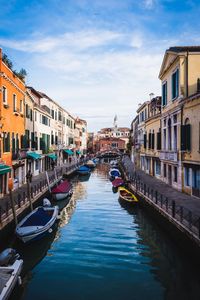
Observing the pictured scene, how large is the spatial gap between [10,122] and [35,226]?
425 inches

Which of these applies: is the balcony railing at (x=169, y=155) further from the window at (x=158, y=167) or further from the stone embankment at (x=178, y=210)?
the window at (x=158, y=167)

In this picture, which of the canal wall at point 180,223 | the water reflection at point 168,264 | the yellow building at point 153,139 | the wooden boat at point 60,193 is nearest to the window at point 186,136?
the canal wall at point 180,223

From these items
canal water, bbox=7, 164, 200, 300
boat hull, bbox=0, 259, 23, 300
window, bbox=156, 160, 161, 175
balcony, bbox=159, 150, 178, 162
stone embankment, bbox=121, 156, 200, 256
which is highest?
balcony, bbox=159, 150, 178, 162

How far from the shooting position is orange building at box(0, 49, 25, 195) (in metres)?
20.2

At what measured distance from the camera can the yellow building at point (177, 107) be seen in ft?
66.8

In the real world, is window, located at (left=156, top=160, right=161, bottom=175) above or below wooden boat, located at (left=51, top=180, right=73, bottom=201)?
above

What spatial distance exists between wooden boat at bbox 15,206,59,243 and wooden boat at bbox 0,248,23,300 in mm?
3167

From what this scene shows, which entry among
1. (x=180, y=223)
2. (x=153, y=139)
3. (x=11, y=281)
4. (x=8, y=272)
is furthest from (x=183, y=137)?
(x=11, y=281)

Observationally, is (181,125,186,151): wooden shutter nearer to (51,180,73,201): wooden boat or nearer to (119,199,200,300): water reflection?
(119,199,200,300): water reflection

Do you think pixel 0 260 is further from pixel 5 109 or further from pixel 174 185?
pixel 174 185

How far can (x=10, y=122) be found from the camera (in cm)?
2256

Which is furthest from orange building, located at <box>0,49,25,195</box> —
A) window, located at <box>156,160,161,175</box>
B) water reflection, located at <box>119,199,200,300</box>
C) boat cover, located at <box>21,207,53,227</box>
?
window, located at <box>156,160,161,175</box>

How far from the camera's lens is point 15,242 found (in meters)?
13.9

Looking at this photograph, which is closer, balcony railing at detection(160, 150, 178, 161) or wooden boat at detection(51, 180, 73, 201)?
balcony railing at detection(160, 150, 178, 161)
